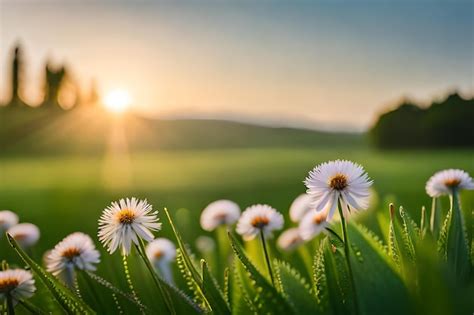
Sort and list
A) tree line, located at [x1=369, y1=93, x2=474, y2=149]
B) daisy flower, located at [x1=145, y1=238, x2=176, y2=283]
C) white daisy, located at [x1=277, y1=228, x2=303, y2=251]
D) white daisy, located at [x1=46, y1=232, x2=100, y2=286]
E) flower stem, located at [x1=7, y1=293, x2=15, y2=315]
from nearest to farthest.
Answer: flower stem, located at [x1=7, y1=293, x2=15, y2=315] → white daisy, located at [x1=46, y1=232, x2=100, y2=286] → daisy flower, located at [x1=145, y1=238, x2=176, y2=283] → white daisy, located at [x1=277, y1=228, x2=303, y2=251] → tree line, located at [x1=369, y1=93, x2=474, y2=149]

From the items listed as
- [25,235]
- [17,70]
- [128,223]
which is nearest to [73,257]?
[128,223]

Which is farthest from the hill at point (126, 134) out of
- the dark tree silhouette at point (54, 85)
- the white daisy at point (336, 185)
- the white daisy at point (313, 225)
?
the white daisy at point (336, 185)

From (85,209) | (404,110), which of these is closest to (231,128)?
(404,110)

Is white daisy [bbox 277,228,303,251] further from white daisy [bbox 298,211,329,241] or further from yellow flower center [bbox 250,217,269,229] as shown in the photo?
yellow flower center [bbox 250,217,269,229]

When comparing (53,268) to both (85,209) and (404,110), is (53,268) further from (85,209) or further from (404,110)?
(404,110)

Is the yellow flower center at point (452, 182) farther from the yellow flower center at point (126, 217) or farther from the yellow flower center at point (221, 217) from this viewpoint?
the yellow flower center at point (221, 217)

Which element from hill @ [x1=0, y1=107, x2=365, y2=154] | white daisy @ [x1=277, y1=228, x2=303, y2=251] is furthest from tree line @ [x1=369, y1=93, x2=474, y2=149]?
white daisy @ [x1=277, y1=228, x2=303, y2=251]

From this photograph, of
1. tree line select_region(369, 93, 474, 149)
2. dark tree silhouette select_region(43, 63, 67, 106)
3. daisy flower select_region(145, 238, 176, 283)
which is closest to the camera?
daisy flower select_region(145, 238, 176, 283)
